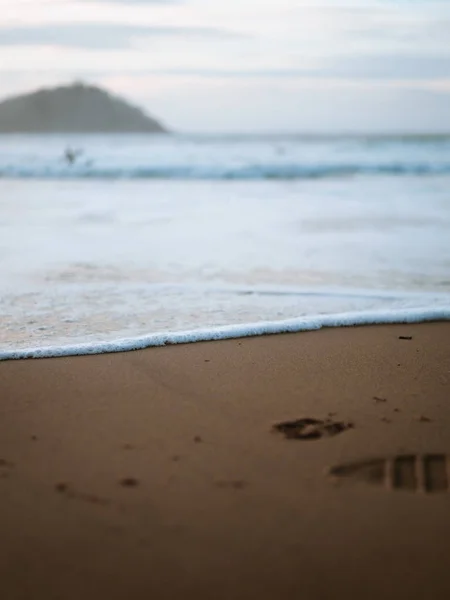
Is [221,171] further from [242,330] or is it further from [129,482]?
[129,482]

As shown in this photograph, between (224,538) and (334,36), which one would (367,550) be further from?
(334,36)

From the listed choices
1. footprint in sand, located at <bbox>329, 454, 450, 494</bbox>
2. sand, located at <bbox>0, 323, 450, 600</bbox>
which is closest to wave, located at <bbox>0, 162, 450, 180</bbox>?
sand, located at <bbox>0, 323, 450, 600</bbox>

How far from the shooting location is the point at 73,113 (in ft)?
142

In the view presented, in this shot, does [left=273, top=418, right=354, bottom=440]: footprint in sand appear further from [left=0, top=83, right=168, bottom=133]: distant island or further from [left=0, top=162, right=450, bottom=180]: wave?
[left=0, top=83, right=168, bottom=133]: distant island

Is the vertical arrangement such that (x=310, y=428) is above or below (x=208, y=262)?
below

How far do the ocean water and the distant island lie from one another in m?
31.0

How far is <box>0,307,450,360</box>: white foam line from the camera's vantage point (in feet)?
9.81

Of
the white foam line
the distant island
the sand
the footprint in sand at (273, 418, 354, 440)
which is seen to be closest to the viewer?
the sand

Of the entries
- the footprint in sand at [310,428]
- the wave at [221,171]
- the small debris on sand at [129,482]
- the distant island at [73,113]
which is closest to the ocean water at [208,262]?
the footprint in sand at [310,428]

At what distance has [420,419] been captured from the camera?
233cm

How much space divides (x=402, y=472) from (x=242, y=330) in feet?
4.48

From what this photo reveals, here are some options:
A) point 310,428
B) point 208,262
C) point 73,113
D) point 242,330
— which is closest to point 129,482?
point 310,428

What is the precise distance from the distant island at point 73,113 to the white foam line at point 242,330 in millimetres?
39261

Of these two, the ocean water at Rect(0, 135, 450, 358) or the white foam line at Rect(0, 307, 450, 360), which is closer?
the white foam line at Rect(0, 307, 450, 360)
